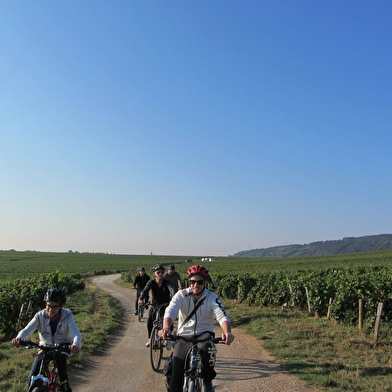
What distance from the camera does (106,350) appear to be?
10062 mm

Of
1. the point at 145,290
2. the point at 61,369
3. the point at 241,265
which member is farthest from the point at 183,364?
the point at 241,265

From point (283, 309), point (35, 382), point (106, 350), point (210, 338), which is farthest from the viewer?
point (283, 309)

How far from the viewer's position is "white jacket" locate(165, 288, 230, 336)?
4.97 m

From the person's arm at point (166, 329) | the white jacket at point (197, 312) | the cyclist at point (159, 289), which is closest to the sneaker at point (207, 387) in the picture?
the white jacket at point (197, 312)

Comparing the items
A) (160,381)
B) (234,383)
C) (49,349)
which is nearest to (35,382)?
(49,349)

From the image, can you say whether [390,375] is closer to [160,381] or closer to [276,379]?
[276,379]

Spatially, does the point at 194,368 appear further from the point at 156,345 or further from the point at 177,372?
the point at 156,345

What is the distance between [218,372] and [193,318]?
3362 millimetres

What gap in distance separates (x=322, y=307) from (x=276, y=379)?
925 cm

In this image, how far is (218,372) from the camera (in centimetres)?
778

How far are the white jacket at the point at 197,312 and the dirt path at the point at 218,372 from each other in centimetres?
229

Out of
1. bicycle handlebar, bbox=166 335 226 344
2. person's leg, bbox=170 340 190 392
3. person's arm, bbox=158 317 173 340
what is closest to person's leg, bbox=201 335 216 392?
bicycle handlebar, bbox=166 335 226 344

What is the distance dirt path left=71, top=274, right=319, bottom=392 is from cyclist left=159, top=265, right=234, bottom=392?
90.7 inches

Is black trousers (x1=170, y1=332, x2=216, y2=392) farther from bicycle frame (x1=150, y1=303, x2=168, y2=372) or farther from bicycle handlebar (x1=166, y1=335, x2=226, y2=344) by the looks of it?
bicycle frame (x1=150, y1=303, x2=168, y2=372)
